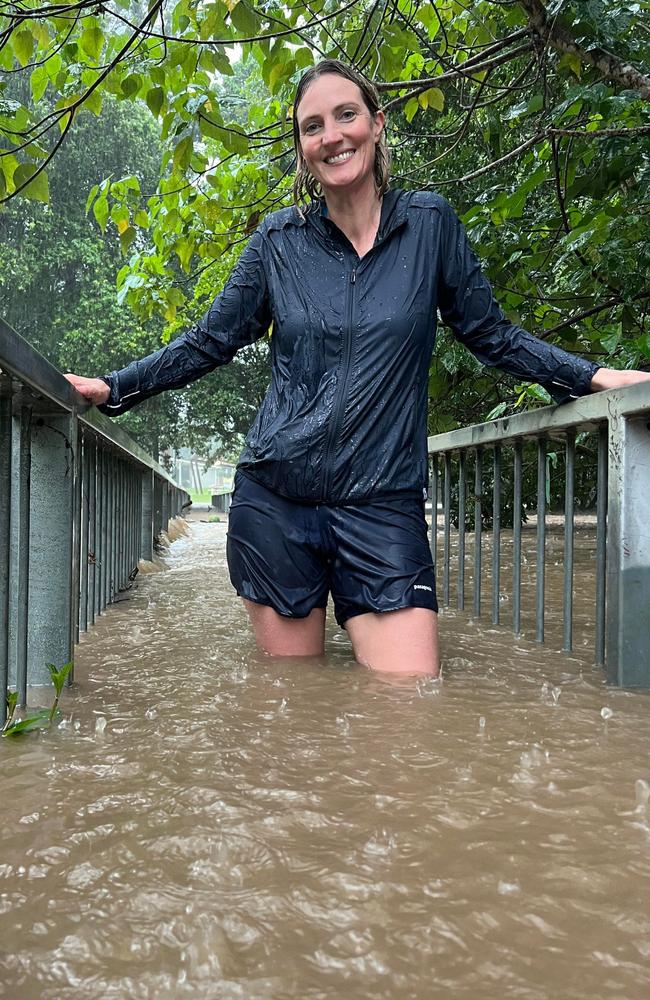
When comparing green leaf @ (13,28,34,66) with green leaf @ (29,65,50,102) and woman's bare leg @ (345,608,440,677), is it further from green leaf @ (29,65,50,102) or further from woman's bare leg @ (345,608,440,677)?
woman's bare leg @ (345,608,440,677)

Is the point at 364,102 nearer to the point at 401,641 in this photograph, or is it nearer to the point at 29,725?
the point at 401,641

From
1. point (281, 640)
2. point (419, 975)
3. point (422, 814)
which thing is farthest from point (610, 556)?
point (419, 975)

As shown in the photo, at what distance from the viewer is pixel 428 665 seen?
266 cm

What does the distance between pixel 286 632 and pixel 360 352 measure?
1004 mm

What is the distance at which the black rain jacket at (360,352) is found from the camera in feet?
8.96

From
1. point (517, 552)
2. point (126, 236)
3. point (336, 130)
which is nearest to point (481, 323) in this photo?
point (336, 130)

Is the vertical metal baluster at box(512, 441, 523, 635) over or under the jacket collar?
under

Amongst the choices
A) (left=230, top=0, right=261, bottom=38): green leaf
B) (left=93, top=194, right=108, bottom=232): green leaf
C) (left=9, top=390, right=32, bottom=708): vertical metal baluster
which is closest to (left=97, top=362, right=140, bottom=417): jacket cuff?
(left=9, top=390, right=32, bottom=708): vertical metal baluster

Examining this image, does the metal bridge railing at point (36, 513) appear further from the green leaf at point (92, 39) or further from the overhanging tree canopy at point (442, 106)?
the green leaf at point (92, 39)

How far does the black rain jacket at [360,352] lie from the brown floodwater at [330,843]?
2.36ft

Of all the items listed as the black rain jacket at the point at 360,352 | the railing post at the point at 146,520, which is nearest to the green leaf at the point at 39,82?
the black rain jacket at the point at 360,352

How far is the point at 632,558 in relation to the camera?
255 cm

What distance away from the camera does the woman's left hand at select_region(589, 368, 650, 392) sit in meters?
2.57

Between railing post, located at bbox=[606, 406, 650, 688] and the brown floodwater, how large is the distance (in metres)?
0.12
